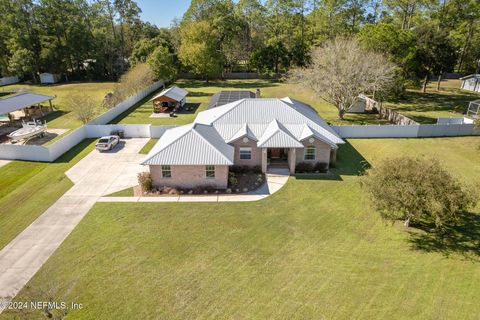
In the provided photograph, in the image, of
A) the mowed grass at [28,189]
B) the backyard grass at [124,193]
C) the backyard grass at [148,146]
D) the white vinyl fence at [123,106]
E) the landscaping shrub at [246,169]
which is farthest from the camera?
the white vinyl fence at [123,106]

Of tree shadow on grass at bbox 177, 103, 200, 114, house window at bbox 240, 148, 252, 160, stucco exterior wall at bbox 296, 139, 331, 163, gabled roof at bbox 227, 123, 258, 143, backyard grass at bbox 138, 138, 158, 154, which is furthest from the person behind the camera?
tree shadow on grass at bbox 177, 103, 200, 114

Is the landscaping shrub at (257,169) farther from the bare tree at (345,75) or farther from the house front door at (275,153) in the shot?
the bare tree at (345,75)

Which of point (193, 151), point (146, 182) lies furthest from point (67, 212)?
point (193, 151)

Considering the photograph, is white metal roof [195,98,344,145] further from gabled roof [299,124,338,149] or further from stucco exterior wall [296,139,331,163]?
stucco exterior wall [296,139,331,163]

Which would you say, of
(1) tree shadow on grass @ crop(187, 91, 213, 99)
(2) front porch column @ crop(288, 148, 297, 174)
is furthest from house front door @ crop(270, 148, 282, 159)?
(1) tree shadow on grass @ crop(187, 91, 213, 99)

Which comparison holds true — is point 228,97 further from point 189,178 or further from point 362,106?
point 362,106

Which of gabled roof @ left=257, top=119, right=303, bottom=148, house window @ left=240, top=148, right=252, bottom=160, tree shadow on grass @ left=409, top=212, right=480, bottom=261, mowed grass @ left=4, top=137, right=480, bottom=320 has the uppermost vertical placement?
gabled roof @ left=257, top=119, right=303, bottom=148

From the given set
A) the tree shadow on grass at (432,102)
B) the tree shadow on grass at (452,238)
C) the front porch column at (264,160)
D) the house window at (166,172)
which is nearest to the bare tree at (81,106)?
the house window at (166,172)
